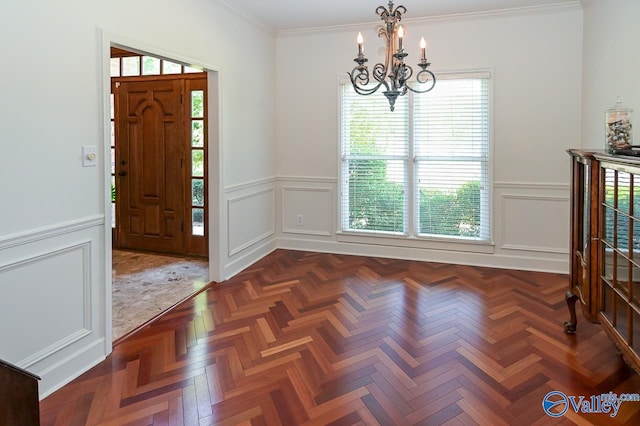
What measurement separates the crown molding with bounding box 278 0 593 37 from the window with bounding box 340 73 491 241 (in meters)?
0.60

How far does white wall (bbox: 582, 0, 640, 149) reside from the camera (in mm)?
3125

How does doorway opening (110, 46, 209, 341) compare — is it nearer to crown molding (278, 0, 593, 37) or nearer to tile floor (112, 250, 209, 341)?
tile floor (112, 250, 209, 341)

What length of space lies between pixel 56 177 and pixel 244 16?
9.23 ft

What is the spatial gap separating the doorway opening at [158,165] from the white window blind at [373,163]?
1661 millimetres

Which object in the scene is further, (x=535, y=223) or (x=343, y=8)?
(x=535, y=223)

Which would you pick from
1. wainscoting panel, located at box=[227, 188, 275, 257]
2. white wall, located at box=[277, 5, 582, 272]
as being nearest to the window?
white wall, located at box=[277, 5, 582, 272]

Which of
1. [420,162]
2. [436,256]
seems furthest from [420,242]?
[420,162]

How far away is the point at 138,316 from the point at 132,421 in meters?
1.42

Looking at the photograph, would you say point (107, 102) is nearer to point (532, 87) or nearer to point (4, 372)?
point (4, 372)

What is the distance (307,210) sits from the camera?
17.6ft

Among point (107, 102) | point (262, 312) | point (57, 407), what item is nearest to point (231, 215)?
point (262, 312)

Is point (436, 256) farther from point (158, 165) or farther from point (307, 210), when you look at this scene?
point (158, 165)

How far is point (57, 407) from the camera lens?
217cm

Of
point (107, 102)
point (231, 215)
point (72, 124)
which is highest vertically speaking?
point (107, 102)
